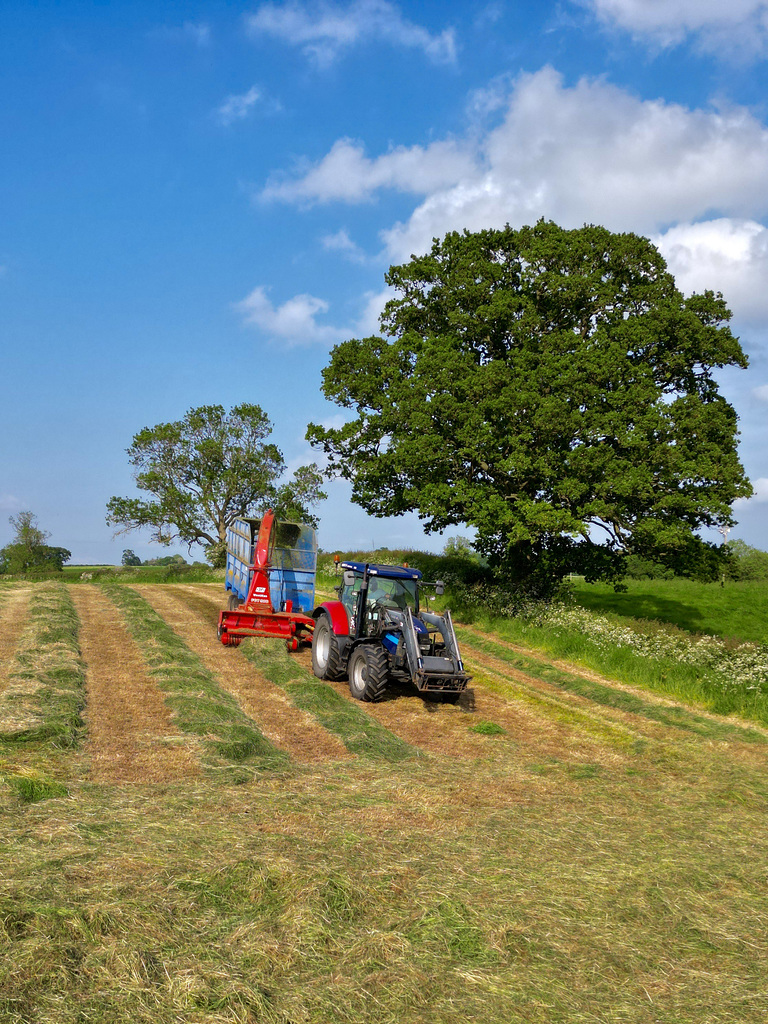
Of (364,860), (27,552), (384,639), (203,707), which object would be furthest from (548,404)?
(27,552)

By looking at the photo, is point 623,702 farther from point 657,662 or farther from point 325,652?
point 325,652

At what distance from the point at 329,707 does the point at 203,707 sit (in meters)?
2.06

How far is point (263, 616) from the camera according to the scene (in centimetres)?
1700

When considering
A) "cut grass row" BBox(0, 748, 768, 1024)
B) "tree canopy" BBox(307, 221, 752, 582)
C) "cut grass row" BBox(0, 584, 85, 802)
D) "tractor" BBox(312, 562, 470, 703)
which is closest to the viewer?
"cut grass row" BBox(0, 748, 768, 1024)

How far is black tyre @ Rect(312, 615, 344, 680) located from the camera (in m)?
13.7

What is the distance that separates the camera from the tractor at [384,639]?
1190 centimetres

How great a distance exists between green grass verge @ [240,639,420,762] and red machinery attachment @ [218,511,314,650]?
0.53 metres

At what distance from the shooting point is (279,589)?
18156 mm

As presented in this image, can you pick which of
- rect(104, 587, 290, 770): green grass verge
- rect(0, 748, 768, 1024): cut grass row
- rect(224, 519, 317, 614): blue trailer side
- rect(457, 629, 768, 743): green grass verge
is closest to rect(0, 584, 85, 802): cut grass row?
rect(0, 748, 768, 1024): cut grass row

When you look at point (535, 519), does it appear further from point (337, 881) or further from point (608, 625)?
point (337, 881)

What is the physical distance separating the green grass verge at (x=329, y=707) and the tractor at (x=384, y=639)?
538 millimetres

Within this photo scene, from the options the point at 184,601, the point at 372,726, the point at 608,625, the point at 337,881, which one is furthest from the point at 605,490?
the point at 337,881

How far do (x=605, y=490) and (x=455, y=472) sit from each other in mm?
5057

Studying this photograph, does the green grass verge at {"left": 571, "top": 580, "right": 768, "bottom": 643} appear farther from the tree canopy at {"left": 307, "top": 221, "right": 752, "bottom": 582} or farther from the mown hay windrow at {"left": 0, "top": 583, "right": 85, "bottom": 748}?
the mown hay windrow at {"left": 0, "top": 583, "right": 85, "bottom": 748}
